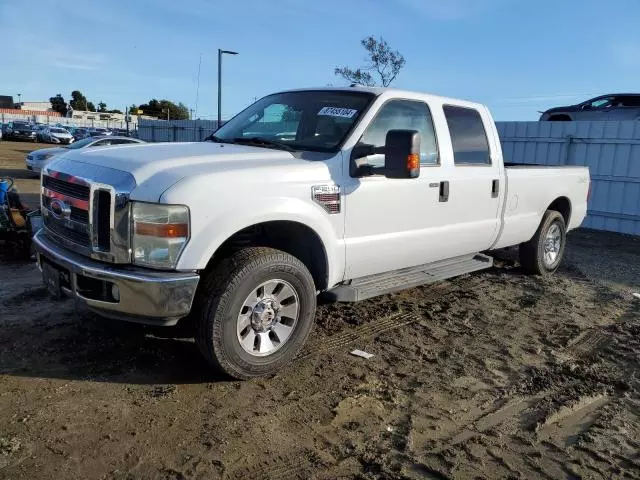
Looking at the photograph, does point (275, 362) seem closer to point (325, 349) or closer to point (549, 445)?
point (325, 349)

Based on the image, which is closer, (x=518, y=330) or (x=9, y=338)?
(x=9, y=338)

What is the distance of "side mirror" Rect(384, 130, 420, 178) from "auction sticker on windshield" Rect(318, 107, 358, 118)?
0.58m

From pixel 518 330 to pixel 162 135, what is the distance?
2207 cm

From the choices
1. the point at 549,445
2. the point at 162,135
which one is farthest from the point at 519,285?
the point at 162,135

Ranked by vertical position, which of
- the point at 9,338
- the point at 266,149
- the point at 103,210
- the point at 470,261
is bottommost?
the point at 9,338

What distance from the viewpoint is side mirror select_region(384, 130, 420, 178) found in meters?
3.94

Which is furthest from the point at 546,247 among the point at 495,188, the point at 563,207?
the point at 495,188

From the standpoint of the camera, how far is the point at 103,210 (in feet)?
11.1

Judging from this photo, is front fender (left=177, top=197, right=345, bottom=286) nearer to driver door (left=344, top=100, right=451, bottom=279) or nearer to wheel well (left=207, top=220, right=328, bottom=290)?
wheel well (left=207, top=220, right=328, bottom=290)

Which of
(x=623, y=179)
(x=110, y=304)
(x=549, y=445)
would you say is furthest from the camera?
(x=623, y=179)

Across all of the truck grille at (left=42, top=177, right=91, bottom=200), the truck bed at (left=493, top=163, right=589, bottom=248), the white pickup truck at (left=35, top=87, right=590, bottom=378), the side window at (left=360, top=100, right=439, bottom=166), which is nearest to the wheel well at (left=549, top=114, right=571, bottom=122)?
the truck bed at (left=493, top=163, right=589, bottom=248)

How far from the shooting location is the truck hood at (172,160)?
3301mm

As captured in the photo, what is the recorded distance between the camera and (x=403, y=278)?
15.8ft

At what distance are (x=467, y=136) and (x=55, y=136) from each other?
4233 centimetres
